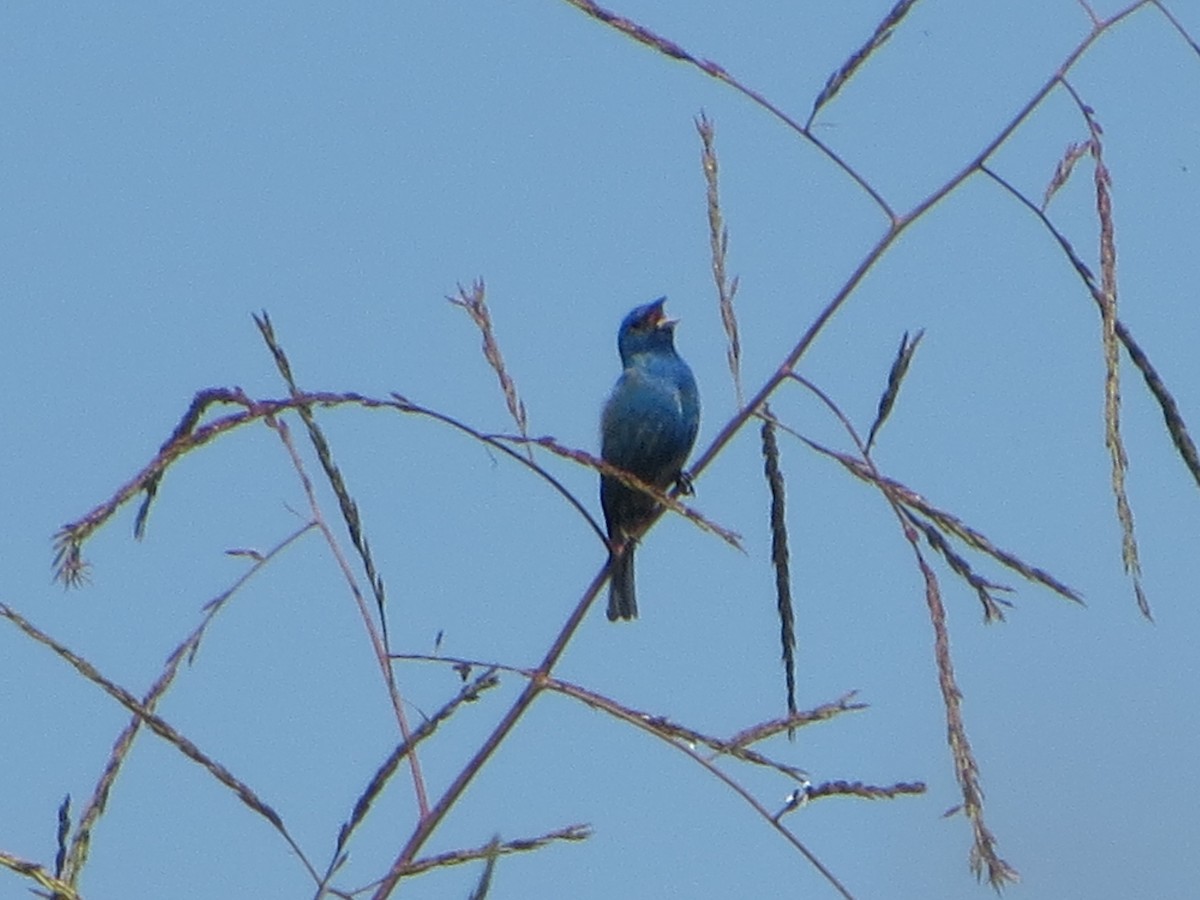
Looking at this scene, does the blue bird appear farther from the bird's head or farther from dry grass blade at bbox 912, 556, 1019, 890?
dry grass blade at bbox 912, 556, 1019, 890

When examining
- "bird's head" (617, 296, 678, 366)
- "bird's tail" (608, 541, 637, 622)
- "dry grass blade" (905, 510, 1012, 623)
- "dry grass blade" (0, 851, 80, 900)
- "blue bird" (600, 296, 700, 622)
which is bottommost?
"dry grass blade" (0, 851, 80, 900)

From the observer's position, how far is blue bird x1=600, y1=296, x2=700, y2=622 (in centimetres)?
732

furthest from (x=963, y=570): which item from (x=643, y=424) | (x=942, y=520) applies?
(x=643, y=424)

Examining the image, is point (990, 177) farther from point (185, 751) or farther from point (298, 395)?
point (185, 751)

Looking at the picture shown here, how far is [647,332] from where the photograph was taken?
800 centimetres

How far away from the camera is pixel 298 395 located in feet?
5.88

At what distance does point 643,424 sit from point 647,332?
0.70 meters

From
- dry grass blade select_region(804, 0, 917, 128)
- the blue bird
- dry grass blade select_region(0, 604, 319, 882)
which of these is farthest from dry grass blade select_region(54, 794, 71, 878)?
the blue bird

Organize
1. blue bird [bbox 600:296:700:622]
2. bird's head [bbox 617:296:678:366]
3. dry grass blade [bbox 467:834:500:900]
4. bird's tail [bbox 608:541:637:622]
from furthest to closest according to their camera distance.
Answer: bird's head [bbox 617:296:678:366], bird's tail [bbox 608:541:637:622], blue bird [bbox 600:296:700:622], dry grass blade [bbox 467:834:500:900]

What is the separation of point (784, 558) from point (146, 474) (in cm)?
62

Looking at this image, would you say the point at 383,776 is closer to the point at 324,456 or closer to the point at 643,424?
the point at 324,456

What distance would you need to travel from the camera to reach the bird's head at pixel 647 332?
7.94 meters

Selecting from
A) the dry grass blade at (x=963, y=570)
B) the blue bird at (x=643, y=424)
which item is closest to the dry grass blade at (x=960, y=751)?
the dry grass blade at (x=963, y=570)

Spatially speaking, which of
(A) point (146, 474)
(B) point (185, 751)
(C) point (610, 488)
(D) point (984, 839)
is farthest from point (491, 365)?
(C) point (610, 488)
